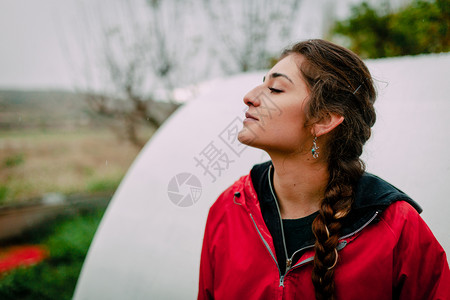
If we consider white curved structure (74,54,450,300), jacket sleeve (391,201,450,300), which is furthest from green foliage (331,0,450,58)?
jacket sleeve (391,201,450,300)

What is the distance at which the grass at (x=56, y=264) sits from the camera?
4.04 metres

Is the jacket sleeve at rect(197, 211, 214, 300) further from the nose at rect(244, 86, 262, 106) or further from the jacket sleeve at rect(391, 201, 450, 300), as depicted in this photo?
the jacket sleeve at rect(391, 201, 450, 300)

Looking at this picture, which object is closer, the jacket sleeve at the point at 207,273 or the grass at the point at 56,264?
the jacket sleeve at the point at 207,273

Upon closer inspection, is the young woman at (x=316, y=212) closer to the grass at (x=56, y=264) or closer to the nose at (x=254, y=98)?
the nose at (x=254, y=98)

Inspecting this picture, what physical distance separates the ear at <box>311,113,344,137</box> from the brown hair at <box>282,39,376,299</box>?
2cm

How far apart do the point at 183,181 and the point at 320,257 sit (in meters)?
1.79

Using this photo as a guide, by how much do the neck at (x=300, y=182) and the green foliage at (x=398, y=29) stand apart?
4106 millimetres

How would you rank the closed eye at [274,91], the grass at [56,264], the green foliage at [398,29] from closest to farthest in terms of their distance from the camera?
the closed eye at [274,91], the grass at [56,264], the green foliage at [398,29]

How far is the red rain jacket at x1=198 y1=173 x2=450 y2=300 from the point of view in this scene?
1247mm

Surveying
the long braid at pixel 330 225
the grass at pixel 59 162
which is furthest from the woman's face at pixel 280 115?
the grass at pixel 59 162

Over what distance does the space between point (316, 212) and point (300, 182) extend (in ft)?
0.53

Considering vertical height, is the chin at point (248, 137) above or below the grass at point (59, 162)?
above

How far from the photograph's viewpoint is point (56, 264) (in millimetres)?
4906

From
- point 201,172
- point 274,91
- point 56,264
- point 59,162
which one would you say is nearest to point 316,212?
point 274,91
